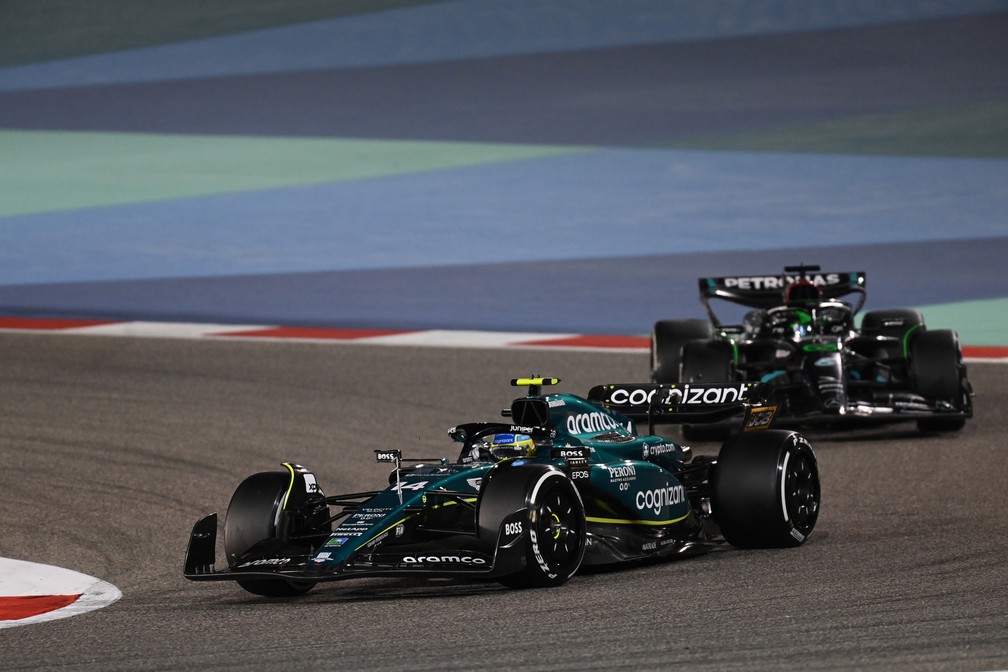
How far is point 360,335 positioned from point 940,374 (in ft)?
22.0

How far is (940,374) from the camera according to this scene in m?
14.7

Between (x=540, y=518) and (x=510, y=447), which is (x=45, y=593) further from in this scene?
(x=540, y=518)

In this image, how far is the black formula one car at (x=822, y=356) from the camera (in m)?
14.2

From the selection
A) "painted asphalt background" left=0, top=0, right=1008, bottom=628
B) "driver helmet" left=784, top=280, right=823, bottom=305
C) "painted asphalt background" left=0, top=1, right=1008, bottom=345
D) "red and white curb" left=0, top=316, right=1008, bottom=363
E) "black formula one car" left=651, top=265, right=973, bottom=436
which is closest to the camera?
"black formula one car" left=651, top=265, right=973, bottom=436

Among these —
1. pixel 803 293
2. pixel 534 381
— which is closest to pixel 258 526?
pixel 534 381

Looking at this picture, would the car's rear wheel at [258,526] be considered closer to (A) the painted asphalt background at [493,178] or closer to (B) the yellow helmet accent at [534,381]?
(B) the yellow helmet accent at [534,381]

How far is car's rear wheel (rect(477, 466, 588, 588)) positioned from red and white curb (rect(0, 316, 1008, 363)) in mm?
9140

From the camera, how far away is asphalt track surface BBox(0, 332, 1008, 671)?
23.6ft

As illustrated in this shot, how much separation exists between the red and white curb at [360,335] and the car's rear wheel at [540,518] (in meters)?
9.14

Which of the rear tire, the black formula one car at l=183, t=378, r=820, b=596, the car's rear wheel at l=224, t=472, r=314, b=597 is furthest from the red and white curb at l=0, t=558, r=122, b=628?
the rear tire

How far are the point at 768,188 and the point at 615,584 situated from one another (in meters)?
17.5

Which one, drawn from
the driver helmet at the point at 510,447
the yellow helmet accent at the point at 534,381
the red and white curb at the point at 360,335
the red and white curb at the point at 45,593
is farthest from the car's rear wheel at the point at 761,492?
the red and white curb at the point at 360,335

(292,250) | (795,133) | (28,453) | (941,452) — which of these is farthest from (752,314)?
(795,133)

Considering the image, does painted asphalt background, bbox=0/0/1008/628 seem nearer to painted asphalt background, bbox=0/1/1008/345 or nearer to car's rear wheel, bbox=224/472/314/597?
painted asphalt background, bbox=0/1/1008/345
